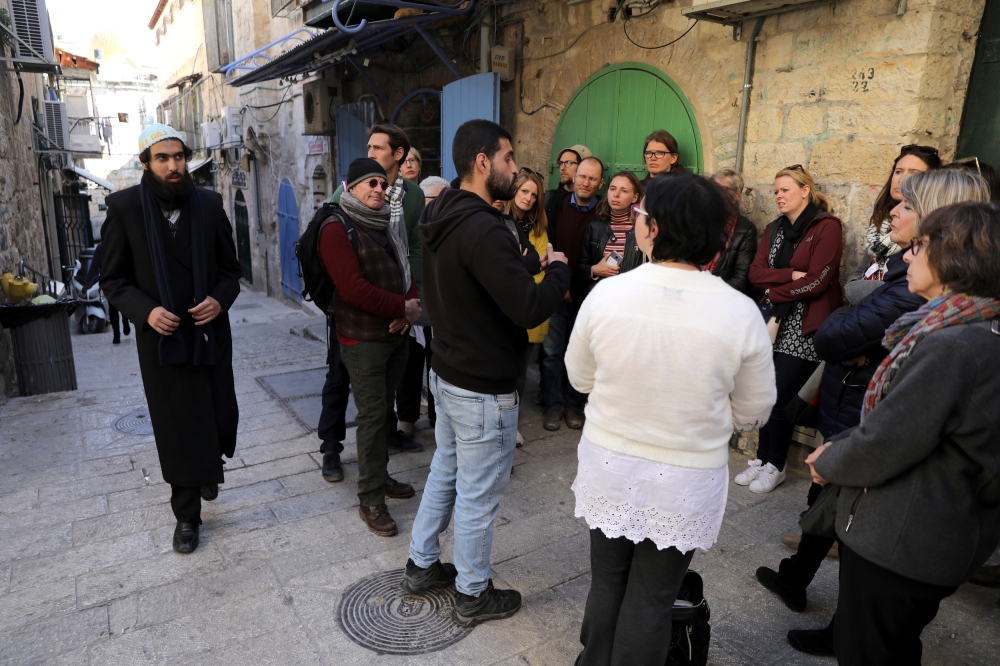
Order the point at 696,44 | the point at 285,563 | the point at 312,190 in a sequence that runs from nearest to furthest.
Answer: the point at 285,563, the point at 696,44, the point at 312,190

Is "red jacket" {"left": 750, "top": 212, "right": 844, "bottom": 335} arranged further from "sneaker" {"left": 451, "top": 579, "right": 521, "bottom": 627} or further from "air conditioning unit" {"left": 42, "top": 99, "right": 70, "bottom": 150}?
"air conditioning unit" {"left": 42, "top": 99, "right": 70, "bottom": 150}

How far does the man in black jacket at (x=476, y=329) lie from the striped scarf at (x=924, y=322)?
1035mm

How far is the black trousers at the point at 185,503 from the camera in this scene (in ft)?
10.4

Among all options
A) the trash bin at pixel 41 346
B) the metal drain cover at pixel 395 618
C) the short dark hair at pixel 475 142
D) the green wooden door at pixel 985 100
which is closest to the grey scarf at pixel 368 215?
the short dark hair at pixel 475 142

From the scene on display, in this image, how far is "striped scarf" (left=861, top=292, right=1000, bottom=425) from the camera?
1.64 m

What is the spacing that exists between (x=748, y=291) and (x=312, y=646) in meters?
3.17

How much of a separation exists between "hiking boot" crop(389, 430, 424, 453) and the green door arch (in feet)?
8.73

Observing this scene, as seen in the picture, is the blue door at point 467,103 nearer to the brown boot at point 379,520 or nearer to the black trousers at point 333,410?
the black trousers at point 333,410

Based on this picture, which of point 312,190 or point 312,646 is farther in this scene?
point 312,190

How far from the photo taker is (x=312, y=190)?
10.5 m

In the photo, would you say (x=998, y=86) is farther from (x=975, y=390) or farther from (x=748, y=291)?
(x=975, y=390)

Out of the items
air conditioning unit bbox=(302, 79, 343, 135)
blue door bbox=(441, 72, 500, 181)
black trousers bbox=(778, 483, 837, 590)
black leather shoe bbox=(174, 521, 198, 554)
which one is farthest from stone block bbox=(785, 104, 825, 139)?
air conditioning unit bbox=(302, 79, 343, 135)

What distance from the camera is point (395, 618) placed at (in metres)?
2.68

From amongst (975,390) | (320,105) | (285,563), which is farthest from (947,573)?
(320,105)
